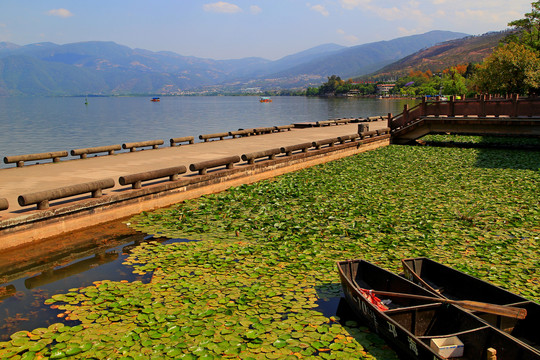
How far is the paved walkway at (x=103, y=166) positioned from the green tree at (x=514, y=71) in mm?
43383

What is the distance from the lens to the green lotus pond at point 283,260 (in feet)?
23.3

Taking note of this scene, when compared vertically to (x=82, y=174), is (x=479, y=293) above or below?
below

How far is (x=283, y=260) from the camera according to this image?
35.0 feet

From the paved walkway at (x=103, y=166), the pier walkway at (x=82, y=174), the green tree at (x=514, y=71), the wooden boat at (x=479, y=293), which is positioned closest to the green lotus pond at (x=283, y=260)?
the wooden boat at (x=479, y=293)

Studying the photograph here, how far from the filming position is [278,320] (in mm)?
7855

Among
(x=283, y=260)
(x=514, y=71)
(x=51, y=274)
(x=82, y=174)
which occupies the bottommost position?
(x=283, y=260)

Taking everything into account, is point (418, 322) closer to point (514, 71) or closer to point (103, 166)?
point (103, 166)

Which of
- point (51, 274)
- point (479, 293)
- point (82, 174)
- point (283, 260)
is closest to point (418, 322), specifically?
point (479, 293)

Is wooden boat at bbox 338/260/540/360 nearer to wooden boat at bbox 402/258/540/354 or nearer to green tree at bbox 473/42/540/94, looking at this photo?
wooden boat at bbox 402/258/540/354

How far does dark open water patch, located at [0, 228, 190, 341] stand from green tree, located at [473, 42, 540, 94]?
59.2m

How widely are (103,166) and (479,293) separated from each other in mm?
16239

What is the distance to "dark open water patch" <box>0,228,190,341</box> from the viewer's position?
820 centimetres

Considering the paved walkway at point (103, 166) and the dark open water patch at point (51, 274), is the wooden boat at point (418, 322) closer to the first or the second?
the dark open water patch at point (51, 274)

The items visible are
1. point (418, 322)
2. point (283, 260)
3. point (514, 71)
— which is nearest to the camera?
point (418, 322)
